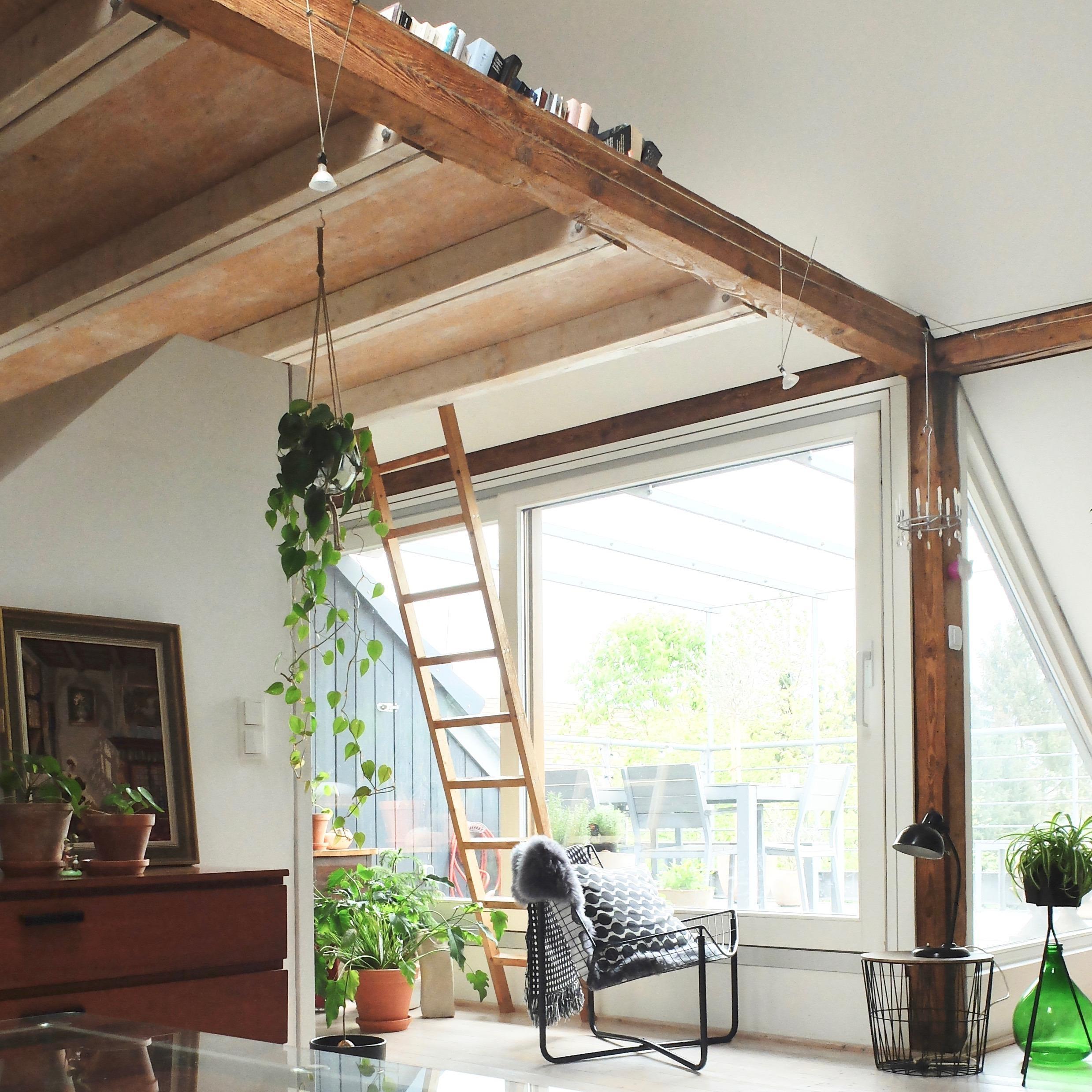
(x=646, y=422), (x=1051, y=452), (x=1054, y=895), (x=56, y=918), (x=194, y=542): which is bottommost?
(x=1054, y=895)

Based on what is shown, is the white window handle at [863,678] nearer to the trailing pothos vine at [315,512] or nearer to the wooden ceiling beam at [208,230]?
the trailing pothos vine at [315,512]

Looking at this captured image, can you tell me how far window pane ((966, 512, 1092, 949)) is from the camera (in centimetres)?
438

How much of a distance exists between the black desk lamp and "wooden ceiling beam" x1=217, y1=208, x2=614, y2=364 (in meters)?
2.02

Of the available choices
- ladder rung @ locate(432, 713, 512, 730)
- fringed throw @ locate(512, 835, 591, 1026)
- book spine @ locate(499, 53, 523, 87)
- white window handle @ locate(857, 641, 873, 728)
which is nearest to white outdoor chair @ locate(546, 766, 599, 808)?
ladder rung @ locate(432, 713, 512, 730)

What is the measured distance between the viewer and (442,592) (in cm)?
523

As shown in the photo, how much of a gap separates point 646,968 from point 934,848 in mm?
1012

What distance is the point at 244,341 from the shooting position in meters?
3.78

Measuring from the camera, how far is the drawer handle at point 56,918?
7.16ft

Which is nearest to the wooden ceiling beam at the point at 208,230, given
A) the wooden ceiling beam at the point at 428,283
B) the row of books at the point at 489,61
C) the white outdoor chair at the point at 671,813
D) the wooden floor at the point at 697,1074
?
the row of books at the point at 489,61

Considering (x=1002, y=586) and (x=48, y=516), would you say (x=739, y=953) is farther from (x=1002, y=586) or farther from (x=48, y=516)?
(x=48, y=516)

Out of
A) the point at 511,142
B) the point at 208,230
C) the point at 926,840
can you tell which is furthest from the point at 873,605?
the point at 208,230

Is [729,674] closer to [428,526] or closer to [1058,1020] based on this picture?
[428,526]

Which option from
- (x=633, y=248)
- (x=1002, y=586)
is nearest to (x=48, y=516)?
(x=633, y=248)

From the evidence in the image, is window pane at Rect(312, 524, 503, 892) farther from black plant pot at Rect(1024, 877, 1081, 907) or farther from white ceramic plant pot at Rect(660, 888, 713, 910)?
black plant pot at Rect(1024, 877, 1081, 907)
